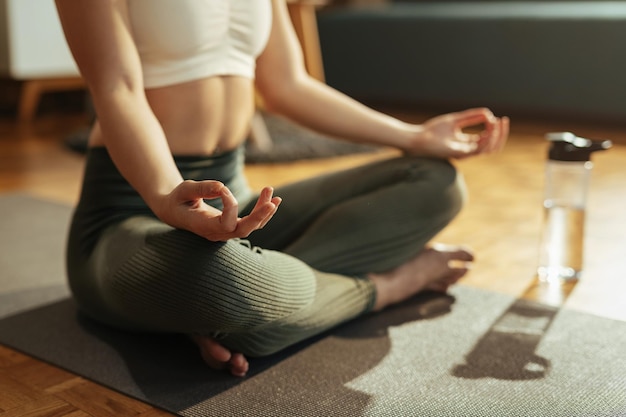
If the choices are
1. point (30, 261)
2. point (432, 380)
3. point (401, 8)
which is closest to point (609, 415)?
point (432, 380)

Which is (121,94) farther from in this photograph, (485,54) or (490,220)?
(485,54)

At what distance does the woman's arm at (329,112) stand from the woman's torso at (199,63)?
0.08 meters

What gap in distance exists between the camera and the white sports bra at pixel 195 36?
3.16 ft

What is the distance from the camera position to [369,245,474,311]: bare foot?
43.7 inches

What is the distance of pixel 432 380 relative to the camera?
2.97ft

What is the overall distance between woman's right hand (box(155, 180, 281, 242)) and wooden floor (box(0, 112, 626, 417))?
0.64ft

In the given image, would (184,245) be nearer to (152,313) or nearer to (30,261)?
(152,313)

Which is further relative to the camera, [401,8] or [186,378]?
[401,8]

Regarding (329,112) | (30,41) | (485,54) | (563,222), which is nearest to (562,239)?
(563,222)

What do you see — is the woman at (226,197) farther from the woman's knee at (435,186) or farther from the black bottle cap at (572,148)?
the black bottle cap at (572,148)

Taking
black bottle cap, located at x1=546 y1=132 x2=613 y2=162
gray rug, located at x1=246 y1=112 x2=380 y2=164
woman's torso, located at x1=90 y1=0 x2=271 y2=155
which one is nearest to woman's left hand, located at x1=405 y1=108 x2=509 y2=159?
black bottle cap, located at x1=546 y1=132 x2=613 y2=162

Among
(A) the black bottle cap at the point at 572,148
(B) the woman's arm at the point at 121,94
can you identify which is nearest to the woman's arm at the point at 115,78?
(B) the woman's arm at the point at 121,94

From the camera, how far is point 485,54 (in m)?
3.13

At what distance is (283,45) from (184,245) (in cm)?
43
